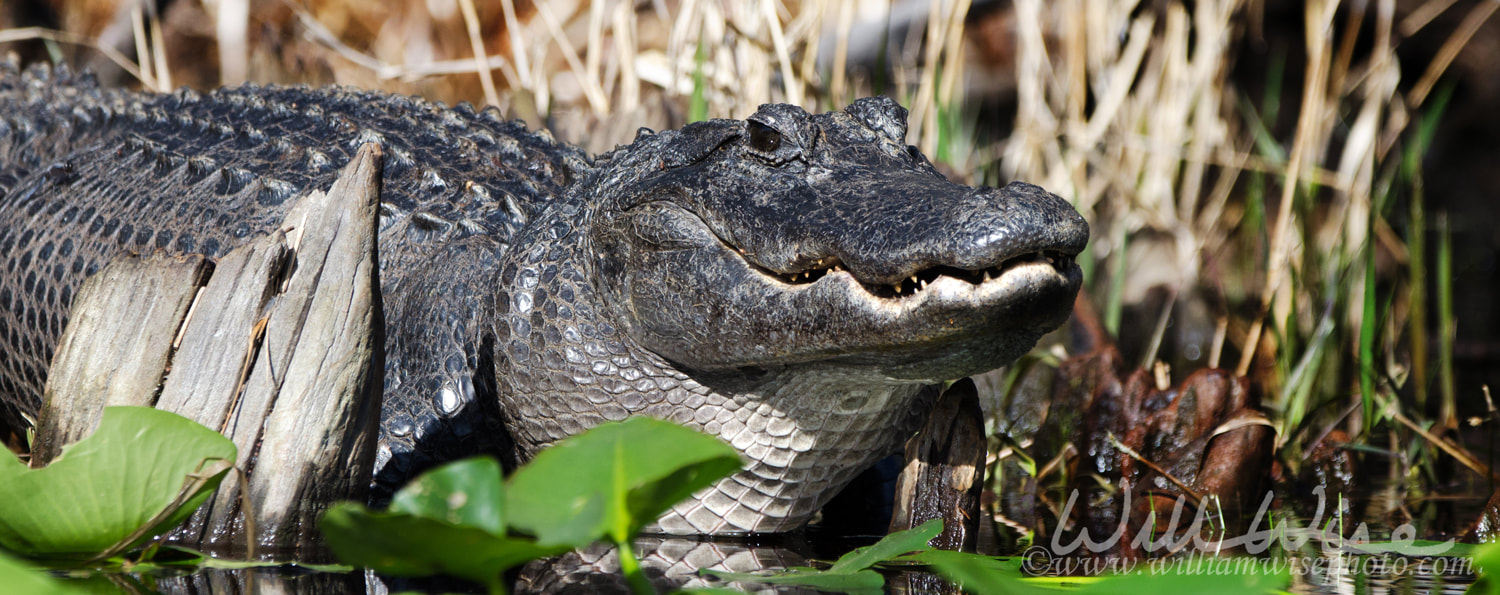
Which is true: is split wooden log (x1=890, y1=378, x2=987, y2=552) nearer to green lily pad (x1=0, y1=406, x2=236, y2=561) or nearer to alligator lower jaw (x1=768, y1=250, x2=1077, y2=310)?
alligator lower jaw (x1=768, y1=250, x2=1077, y2=310)

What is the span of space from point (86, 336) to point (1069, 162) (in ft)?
12.7

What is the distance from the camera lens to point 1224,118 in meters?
5.96

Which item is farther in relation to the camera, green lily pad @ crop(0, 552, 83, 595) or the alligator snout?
the alligator snout

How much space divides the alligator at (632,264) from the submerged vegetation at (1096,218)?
1.21ft

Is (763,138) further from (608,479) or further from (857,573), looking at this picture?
(608,479)

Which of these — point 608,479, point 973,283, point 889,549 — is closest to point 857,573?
point 889,549

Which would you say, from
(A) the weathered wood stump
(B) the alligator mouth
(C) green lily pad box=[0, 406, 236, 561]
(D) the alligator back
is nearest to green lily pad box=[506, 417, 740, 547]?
(B) the alligator mouth

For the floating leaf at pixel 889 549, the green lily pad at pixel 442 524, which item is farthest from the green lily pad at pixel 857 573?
the green lily pad at pixel 442 524

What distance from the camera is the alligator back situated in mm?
3305

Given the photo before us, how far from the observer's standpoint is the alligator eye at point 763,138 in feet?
8.06

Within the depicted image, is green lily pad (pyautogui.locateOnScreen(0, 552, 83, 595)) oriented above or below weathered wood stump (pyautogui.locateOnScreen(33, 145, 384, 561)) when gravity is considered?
below

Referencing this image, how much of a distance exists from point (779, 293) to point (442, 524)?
2.97ft

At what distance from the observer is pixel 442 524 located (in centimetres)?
153

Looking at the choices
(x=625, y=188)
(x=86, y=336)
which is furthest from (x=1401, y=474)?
(x=86, y=336)
